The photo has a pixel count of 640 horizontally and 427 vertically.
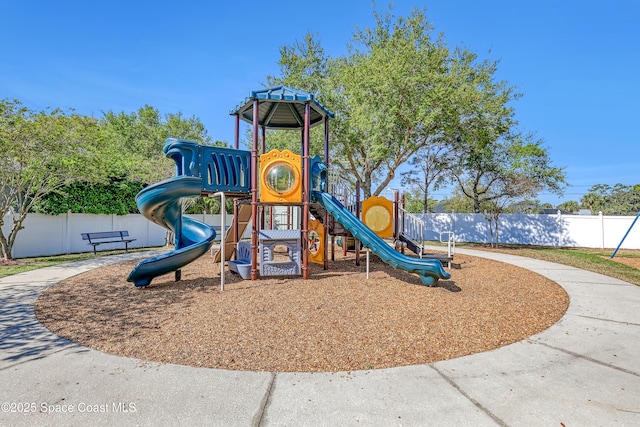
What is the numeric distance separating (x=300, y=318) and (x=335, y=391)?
7.01ft

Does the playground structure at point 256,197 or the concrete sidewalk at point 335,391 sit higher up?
the playground structure at point 256,197

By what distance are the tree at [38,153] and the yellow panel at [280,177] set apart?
7.74m

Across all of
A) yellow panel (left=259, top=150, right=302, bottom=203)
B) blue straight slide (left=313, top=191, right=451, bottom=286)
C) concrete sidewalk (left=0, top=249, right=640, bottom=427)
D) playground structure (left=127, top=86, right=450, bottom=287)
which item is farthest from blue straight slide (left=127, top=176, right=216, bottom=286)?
blue straight slide (left=313, top=191, right=451, bottom=286)

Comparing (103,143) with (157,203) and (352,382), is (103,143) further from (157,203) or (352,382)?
(352,382)

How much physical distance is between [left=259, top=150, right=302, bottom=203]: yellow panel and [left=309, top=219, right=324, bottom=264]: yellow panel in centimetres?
246

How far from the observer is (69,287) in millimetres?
7266

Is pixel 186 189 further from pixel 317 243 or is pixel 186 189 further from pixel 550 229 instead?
pixel 550 229

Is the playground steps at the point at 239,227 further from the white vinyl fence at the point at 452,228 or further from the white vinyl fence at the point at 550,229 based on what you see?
the white vinyl fence at the point at 550,229

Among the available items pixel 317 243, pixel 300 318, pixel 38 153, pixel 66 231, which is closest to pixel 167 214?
pixel 317 243

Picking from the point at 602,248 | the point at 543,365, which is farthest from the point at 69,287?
the point at 602,248

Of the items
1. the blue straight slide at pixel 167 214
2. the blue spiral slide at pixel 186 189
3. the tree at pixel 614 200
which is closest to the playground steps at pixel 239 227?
the blue spiral slide at pixel 186 189

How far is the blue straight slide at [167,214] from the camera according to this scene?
711cm

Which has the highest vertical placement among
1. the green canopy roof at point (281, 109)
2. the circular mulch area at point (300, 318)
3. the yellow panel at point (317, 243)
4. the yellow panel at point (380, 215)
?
the green canopy roof at point (281, 109)

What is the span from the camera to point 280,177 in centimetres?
841
